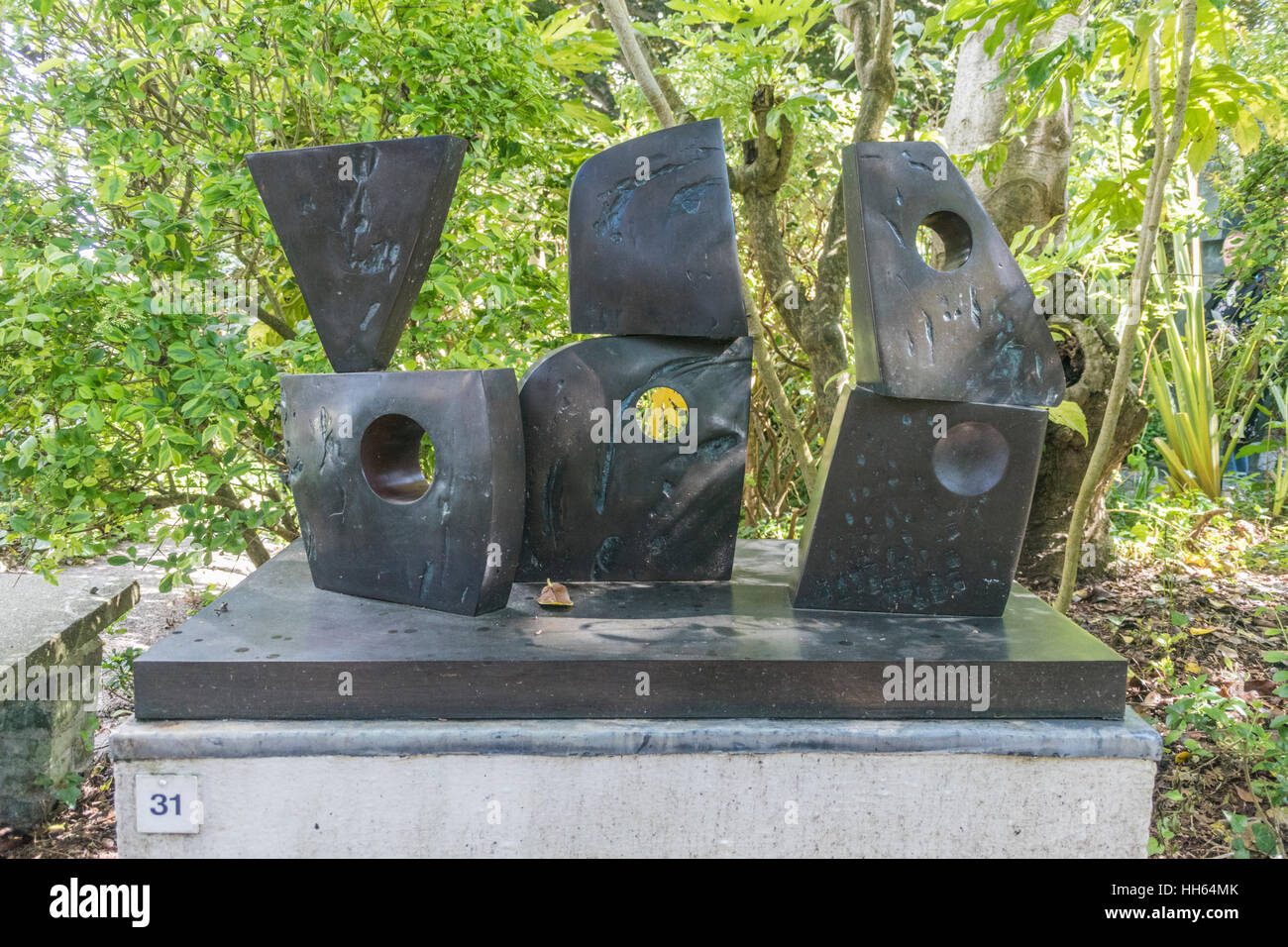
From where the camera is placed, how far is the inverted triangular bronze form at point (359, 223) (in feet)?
8.77

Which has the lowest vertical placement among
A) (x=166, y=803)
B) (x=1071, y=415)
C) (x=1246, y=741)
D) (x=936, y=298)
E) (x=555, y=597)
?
(x=1246, y=741)

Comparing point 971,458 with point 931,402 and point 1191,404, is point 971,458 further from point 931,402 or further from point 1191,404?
point 1191,404

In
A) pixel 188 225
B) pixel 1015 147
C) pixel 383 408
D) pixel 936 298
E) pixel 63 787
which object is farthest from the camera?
pixel 1015 147

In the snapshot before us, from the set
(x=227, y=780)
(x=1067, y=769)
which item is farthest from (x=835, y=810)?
(x=227, y=780)

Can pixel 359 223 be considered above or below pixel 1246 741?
above

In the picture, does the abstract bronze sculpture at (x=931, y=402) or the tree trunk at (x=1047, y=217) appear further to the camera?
the tree trunk at (x=1047, y=217)

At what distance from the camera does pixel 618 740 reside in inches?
88.4

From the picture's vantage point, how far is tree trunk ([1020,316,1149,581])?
4.30m

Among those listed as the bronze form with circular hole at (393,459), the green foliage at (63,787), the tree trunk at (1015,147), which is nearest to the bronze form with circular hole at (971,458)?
the bronze form with circular hole at (393,459)

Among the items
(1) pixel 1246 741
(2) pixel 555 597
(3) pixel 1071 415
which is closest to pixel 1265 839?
(1) pixel 1246 741

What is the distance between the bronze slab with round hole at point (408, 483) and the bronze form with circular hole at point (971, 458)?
3.83 ft

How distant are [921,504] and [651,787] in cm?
104

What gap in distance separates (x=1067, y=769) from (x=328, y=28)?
307 centimetres

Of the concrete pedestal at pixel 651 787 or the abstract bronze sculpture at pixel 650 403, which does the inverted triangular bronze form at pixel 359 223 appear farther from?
the concrete pedestal at pixel 651 787
